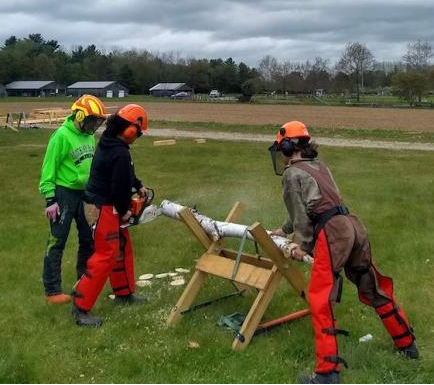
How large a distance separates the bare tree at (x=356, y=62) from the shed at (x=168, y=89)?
37036 millimetres

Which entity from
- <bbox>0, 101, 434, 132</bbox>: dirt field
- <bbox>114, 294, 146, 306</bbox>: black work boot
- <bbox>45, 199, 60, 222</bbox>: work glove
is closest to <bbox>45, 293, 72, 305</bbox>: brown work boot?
<bbox>114, 294, 146, 306</bbox>: black work boot

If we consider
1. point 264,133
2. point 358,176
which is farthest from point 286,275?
point 264,133

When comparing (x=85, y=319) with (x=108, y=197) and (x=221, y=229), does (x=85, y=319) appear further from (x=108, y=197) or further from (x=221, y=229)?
(x=221, y=229)

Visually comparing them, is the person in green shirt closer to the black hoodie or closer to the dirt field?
the black hoodie

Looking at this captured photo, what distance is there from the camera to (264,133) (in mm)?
33562

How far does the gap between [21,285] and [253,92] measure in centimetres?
11336

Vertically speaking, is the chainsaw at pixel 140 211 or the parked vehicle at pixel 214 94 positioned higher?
the parked vehicle at pixel 214 94

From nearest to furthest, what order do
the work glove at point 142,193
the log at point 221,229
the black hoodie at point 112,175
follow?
the log at point 221,229
the black hoodie at point 112,175
the work glove at point 142,193

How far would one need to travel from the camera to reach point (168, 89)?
133 metres

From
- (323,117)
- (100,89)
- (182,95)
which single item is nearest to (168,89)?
(182,95)

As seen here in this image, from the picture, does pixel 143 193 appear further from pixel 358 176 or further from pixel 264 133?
pixel 264 133

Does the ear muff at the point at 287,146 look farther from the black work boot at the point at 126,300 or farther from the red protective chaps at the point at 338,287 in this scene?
the black work boot at the point at 126,300

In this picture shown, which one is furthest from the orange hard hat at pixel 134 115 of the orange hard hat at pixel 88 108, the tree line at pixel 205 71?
the tree line at pixel 205 71

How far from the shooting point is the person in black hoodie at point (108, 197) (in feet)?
17.6
